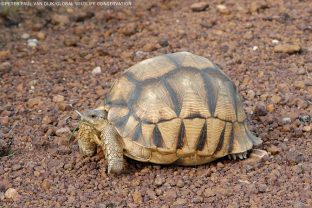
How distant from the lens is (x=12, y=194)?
4.02 m

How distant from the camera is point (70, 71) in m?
5.75

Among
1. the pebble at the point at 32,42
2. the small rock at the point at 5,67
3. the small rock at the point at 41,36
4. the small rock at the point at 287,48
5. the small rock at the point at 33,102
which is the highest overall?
the small rock at the point at 41,36

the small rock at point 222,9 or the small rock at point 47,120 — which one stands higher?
the small rock at point 222,9

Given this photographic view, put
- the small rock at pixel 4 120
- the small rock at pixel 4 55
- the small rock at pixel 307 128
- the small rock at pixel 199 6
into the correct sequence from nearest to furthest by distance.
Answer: the small rock at pixel 307 128
the small rock at pixel 4 120
the small rock at pixel 4 55
the small rock at pixel 199 6

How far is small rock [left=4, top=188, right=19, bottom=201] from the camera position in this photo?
4.00m

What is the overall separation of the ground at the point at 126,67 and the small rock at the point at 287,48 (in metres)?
0.01

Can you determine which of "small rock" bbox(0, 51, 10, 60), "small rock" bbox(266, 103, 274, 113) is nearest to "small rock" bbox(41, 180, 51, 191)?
"small rock" bbox(266, 103, 274, 113)

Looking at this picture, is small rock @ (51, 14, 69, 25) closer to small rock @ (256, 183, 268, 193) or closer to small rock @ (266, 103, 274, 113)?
small rock @ (266, 103, 274, 113)

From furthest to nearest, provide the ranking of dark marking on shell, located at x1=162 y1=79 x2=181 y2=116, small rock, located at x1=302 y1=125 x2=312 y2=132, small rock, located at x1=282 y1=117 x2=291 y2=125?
small rock, located at x1=282 y1=117 x2=291 y2=125 → small rock, located at x1=302 y1=125 x2=312 y2=132 → dark marking on shell, located at x1=162 y1=79 x2=181 y2=116

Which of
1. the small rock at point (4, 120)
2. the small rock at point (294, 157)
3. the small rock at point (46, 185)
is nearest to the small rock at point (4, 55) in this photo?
→ the small rock at point (4, 120)

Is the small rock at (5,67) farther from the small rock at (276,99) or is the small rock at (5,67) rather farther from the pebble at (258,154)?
the pebble at (258,154)

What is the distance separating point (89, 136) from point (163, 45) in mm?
1949

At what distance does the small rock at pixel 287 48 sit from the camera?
5771 millimetres

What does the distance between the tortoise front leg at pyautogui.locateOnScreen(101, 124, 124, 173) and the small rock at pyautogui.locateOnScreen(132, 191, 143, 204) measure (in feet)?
0.81
